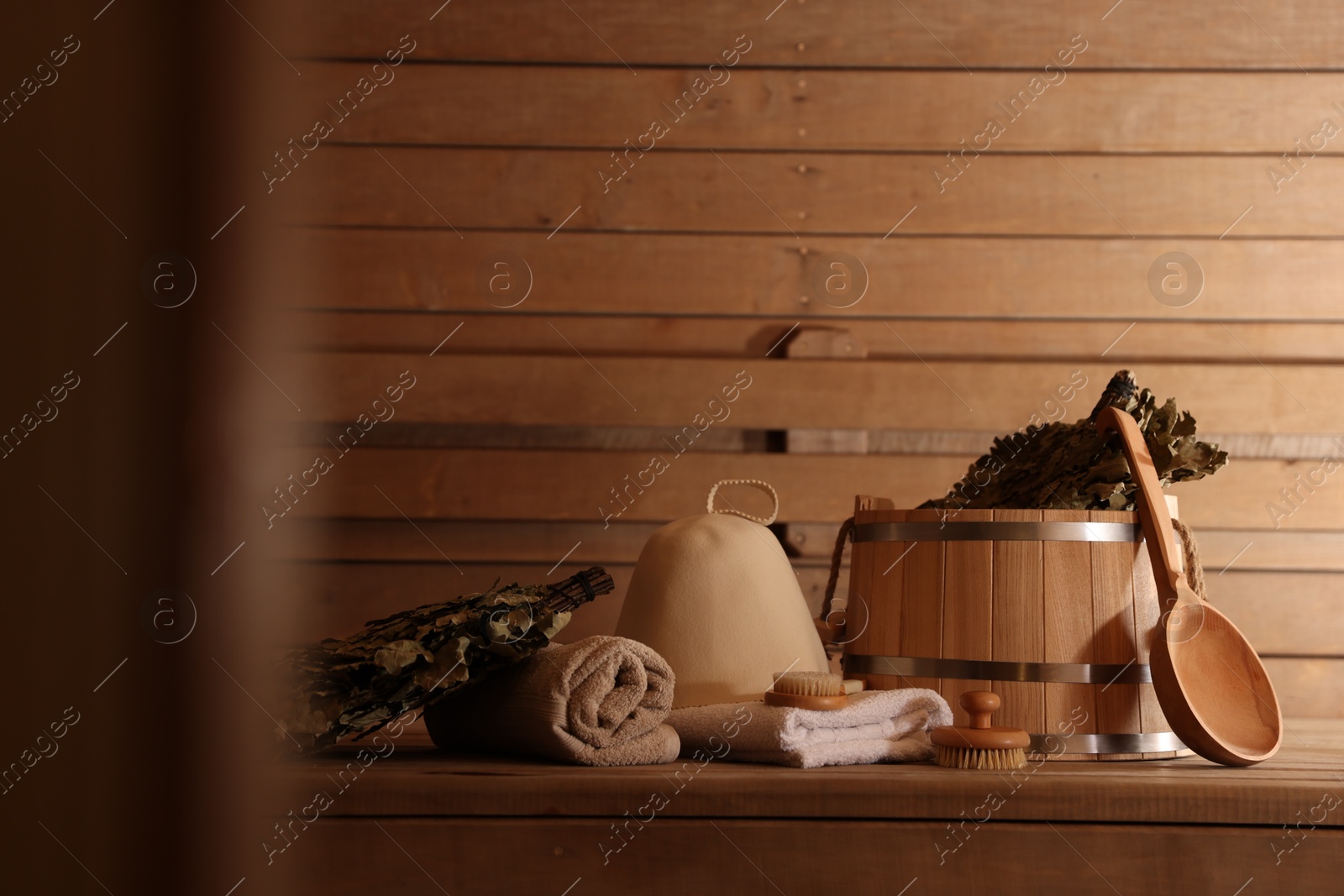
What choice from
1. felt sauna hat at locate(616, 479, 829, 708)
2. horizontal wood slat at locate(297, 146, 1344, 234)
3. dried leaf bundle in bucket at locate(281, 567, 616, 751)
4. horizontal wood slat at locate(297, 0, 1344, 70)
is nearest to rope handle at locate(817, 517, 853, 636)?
felt sauna hat at locate(616, 479, 829, 708)

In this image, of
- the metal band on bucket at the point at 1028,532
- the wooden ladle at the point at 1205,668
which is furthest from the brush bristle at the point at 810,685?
the wooden ladle at the point at 1205,668

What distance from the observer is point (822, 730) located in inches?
44.4

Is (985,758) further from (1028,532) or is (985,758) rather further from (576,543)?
(576,543)

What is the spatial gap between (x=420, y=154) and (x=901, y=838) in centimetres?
159

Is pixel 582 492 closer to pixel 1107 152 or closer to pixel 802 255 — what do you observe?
pixel 802 255

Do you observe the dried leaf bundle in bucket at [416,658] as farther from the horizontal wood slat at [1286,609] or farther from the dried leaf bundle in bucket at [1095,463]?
the horizontal wood slat at [1286,609]

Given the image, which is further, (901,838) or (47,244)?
(901,838)

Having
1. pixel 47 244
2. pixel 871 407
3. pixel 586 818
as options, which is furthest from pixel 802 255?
pixel 47 244

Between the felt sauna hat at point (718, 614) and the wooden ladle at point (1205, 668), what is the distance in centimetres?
41

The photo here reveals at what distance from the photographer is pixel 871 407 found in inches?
79.5

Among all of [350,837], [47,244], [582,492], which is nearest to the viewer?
[47,244]

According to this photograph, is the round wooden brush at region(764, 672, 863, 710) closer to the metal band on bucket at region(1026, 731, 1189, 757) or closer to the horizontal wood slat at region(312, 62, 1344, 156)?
the metal band on bucket at region(1026, 731, 1189, 757)

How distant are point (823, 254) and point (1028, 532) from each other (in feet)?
3.34

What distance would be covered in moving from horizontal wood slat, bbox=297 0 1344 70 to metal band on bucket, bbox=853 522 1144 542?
1.23 meters
